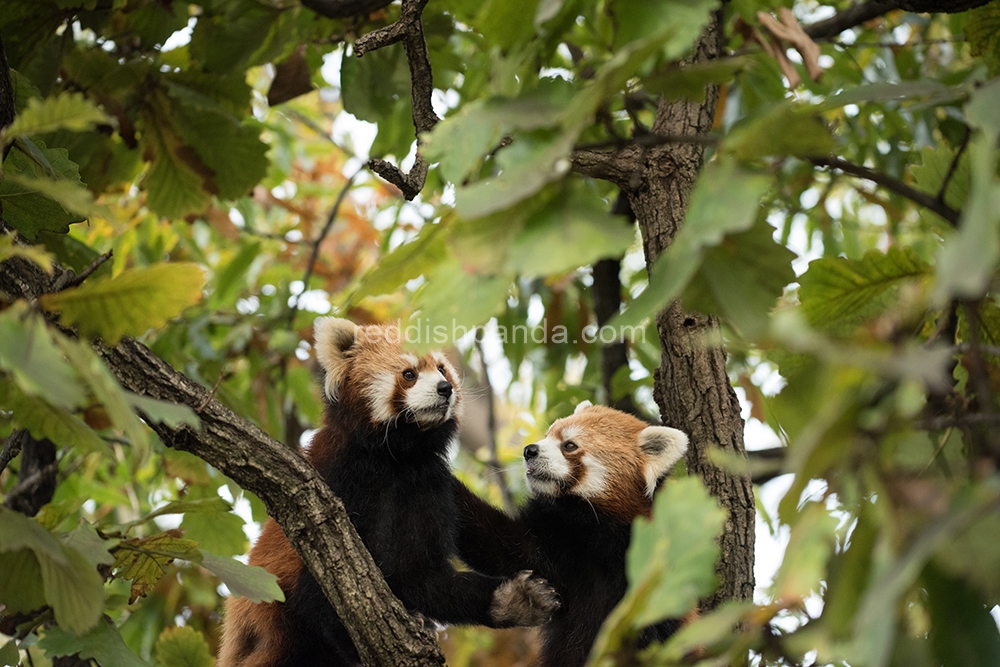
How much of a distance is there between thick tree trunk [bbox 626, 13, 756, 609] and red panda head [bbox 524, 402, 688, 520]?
444 millimetres

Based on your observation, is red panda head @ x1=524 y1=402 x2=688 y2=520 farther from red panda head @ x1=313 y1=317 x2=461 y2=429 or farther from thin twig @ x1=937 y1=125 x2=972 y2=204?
thin twig @ x1=937 y1=125 x2=972 y2=204

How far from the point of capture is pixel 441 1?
10.6 ft

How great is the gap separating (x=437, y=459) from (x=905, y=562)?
7.20 feet

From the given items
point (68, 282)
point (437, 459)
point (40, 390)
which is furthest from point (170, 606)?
point (40, 390)

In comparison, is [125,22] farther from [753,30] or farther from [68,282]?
[753,30]

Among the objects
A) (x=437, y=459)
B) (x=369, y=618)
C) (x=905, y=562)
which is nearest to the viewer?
(x=905, y=562)

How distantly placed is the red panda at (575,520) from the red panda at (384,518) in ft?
0.67

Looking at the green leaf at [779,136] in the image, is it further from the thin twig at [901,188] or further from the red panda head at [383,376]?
the red panda head at [383,376]

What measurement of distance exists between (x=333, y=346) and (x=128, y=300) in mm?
1813

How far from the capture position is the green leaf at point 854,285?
1.65 m

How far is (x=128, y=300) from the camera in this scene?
135cm

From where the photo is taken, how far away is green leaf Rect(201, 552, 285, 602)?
1854 mm

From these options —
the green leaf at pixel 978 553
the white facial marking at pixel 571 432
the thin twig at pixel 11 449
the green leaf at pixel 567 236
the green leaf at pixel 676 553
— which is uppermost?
the green leaf at pixel 567 236

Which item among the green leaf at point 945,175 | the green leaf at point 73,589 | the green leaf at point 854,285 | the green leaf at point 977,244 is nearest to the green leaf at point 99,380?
the green leaf at point 73,589
